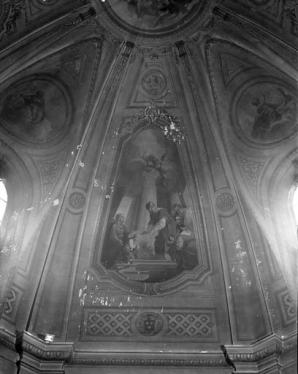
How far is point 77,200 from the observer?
1468cm

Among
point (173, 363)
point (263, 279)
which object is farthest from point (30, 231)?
point (263, 279)

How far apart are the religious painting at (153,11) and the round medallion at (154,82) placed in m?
1.19

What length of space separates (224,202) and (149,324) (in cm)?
376

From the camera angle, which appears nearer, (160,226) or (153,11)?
(160,226)

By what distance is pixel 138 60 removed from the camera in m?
15.3

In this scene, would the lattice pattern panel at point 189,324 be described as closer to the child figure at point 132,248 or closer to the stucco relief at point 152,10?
the child figure at point 132,248

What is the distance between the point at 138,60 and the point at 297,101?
4.30 meters

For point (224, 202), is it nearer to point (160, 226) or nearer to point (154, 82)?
point (160, 226)

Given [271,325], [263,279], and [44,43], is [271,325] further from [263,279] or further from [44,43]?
[44,43]

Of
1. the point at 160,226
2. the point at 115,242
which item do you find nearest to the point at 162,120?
the point at 160,226

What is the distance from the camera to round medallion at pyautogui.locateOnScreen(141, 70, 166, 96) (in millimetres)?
15438

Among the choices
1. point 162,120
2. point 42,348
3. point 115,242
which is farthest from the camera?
point 162,120

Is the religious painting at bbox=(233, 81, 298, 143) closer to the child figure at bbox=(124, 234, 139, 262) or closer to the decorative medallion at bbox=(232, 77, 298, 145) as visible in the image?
the decorative medallion at bbox=(232, 77, 298, 145)

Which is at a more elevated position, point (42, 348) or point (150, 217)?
point (150, 217)
